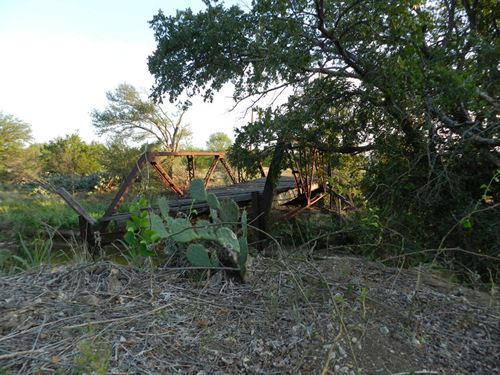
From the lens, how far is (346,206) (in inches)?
340

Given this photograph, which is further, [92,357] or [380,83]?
[380,83]

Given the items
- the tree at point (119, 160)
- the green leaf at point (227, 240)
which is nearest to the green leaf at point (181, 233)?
the green leaf at point (227, 240)

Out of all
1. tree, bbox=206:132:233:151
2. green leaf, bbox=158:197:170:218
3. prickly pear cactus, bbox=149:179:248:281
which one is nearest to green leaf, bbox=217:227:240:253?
prickly pear cactus, bbox=149:179:248:281

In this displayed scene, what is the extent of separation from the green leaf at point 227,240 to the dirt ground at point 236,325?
7.6 inches

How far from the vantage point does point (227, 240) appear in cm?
210

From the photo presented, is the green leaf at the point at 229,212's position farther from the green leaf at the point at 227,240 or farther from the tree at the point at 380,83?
the tree at the point at 380,83

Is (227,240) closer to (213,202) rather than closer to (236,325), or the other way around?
(213,202)

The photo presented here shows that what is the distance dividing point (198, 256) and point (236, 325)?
0.52 m

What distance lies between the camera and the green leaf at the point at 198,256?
2086mm

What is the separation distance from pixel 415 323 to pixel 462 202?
3295mm

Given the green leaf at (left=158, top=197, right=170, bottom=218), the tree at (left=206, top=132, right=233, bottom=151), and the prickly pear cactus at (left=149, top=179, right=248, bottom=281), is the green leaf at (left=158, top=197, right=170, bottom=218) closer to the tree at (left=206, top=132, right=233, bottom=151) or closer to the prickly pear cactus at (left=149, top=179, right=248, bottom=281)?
the prickly pear cactus at (left=149, top=179, right=248, bottom=281)

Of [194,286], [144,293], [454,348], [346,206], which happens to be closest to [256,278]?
[194,286]

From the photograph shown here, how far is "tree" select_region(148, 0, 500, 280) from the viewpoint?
422 cm

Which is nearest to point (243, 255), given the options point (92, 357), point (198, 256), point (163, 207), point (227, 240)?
point (227, 240)
